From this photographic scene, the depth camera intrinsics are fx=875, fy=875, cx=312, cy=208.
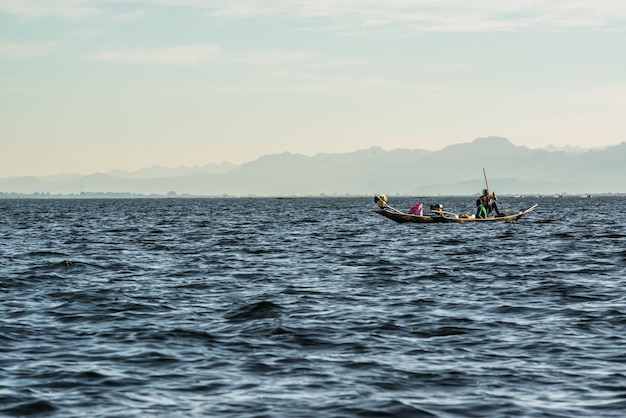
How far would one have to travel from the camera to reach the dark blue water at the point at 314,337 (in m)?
12.2

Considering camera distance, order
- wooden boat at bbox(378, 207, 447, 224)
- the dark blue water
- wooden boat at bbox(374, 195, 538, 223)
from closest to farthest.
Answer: the dark blue water < wooden boat at bbox(374, 195, 538, 223) < wooden boat at bbox(378, 207, 447, 224)

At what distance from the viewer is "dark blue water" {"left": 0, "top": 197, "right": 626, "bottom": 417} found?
12156 mm

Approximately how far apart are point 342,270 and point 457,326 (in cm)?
1233

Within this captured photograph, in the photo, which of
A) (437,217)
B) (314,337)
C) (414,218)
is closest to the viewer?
(314,337)

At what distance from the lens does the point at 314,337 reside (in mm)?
16906

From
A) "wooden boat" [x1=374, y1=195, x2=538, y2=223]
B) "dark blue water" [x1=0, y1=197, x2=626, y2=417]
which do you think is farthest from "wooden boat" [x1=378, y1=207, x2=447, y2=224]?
"dark blue water" [x1=0, y1=197, x2=626, y2=417]

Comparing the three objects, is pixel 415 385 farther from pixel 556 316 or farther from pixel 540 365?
pixel 556 316

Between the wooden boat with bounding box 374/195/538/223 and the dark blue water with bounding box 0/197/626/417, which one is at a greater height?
the wooden boat with bounding box 374/195/538/223

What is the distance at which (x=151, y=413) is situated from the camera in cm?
1145

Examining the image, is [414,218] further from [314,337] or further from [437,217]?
[314,337]

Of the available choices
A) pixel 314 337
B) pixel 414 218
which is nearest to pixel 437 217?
pixel 414 218

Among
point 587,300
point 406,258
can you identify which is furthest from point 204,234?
point 587,300

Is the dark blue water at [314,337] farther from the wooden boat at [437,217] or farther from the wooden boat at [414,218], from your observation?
the wooden boat at [414,218]

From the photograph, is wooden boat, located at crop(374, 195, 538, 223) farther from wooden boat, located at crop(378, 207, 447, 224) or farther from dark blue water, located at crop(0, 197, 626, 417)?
dark blue water, located at crop(0, 197, 626, 417)
